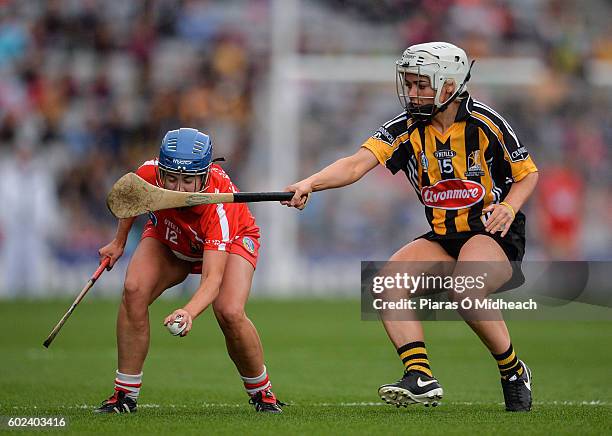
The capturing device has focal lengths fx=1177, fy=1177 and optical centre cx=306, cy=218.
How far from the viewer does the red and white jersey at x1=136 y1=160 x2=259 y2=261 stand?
717 centimetres

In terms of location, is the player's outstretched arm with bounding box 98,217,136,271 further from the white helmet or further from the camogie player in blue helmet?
the white helmet

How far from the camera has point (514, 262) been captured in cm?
743

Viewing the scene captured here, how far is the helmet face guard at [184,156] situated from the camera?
704 cm

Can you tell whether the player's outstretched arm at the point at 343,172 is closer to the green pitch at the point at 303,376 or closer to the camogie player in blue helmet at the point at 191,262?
the camogie player in blue helmet at the point at 191,262

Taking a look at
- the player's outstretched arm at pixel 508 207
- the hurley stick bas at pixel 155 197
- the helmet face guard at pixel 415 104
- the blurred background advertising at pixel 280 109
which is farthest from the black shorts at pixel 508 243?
the blurred background advertising at pixel 280 109

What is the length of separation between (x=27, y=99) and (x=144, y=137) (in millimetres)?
2188

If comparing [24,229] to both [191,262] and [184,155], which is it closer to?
[191,262]

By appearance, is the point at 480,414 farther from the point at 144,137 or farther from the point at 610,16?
the point at 610,16

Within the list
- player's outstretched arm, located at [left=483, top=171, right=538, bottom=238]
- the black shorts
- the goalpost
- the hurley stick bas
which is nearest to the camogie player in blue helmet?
the hurley stick bas

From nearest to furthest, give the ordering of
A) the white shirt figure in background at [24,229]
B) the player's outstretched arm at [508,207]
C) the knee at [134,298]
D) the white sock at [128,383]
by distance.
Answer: the player's outstretched arm at [508,207]
the knee at [134,298]
the white sock at [128,383]
the white shirt figure in background at [24,229]

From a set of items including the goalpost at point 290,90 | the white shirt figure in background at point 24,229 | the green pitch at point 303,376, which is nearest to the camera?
the green pitch at point 303,376

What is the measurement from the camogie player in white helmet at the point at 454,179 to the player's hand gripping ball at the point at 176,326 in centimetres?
116

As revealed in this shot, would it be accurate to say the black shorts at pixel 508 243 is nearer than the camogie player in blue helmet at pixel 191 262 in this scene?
No

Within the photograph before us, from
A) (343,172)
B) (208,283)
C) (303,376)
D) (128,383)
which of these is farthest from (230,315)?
(303,376)
